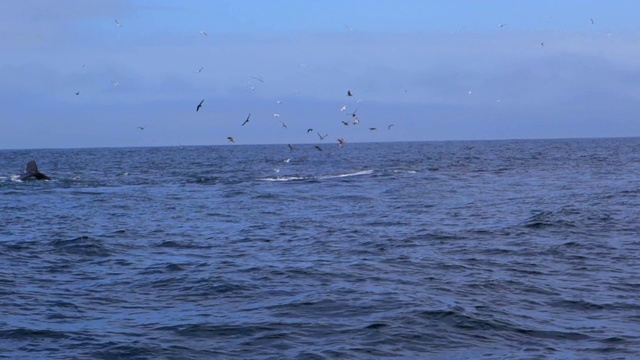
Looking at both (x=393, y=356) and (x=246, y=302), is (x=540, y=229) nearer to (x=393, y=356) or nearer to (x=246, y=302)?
(x=246, y=302)

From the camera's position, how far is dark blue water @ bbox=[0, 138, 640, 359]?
12656mm

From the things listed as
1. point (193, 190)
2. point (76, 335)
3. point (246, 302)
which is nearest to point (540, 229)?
point (246, 302)

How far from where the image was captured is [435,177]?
5147cm

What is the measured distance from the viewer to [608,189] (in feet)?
128

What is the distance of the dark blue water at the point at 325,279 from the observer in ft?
41.5

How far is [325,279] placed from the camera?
17344 millimetres

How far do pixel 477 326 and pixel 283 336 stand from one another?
115 inches

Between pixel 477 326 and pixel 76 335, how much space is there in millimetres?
5933

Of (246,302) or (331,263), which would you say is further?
(331,263)

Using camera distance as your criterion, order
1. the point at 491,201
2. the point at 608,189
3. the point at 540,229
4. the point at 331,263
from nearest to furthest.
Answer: the point at 331,263 < the point at 540,229 < the point at 491,201 < the point at 608,189

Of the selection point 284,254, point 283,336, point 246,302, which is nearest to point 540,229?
point 284,254

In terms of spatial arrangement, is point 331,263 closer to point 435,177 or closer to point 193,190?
point 193,190

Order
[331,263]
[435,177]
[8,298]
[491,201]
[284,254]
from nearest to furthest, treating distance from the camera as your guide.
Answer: [8,298] → [331,263] → [284,254] → [491,201] → [435,177]

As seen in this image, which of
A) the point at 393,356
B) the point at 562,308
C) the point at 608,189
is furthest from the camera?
the point at 608,189
